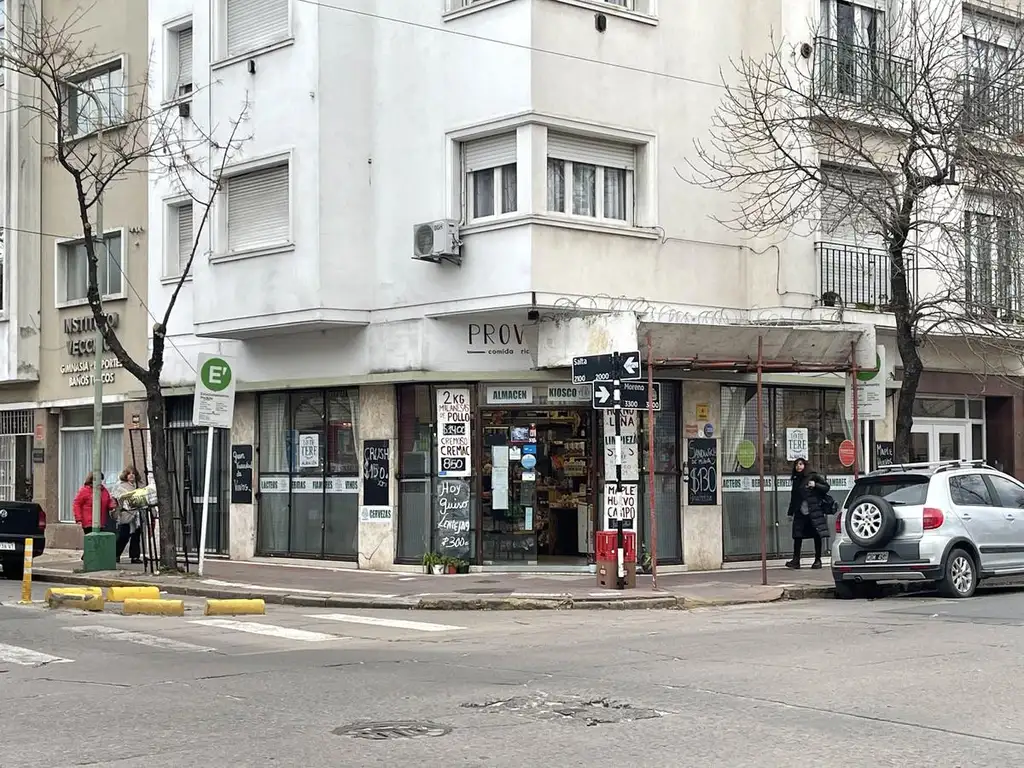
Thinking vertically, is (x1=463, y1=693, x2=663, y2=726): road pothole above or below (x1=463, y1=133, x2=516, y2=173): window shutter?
below

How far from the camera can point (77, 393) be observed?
26922mm

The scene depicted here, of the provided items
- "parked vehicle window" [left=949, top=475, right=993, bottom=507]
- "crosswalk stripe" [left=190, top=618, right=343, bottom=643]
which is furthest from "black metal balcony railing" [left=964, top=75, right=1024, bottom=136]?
"crosswalk stripe" [left=190, top=618, right=343, bottom=643]

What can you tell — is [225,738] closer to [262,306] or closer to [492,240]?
[492,240]

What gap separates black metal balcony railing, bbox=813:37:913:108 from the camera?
65.2ft

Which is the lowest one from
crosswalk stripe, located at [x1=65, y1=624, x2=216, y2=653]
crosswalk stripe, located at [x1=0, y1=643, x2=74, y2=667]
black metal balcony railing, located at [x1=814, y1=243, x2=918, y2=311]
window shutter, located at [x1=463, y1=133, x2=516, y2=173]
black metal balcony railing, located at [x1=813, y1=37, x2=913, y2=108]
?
crosswalk stripe, located at [x1=65, y1=624, x2=216, y2=653]

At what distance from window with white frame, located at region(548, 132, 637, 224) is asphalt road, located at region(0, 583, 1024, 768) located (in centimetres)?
721

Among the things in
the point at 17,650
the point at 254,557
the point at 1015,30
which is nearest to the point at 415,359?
the point at 254,557

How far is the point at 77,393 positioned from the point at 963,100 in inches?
707

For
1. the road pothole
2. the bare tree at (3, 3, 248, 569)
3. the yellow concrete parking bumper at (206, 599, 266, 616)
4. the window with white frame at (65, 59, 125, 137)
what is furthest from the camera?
the window with white frame at (65, 59, 125, 137)

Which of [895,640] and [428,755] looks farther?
[895,640]

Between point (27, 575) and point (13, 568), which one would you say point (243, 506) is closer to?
point (13, 568)

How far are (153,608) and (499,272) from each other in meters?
6.99

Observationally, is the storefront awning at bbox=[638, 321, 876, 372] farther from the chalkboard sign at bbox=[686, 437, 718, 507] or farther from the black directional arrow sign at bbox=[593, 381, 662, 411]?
the chalkboard sign at bbox=[686, 437, 718, 507]

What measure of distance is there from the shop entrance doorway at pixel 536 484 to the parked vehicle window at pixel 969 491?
5.68 metres
